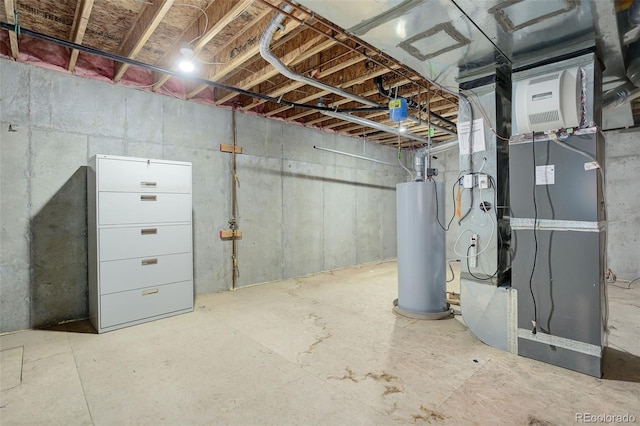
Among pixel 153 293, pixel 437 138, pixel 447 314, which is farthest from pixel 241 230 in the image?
pixel 437 138

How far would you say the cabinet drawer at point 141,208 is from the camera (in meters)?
2.83

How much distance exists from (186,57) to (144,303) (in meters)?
2.37

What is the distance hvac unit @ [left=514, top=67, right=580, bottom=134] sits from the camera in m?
2.06

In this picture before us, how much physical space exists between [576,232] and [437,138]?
4.94 metres

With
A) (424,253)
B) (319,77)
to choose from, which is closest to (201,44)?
(319,77)

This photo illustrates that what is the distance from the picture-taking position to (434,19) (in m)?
1.84

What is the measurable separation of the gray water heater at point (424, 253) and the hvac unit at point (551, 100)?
116 cm

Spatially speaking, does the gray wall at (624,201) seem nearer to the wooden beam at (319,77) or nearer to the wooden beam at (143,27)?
the wooden beam at (319,77)

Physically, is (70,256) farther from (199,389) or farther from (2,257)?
(199,389)

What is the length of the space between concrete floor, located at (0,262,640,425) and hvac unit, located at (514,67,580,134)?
1720 mm

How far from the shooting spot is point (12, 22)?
2562mm

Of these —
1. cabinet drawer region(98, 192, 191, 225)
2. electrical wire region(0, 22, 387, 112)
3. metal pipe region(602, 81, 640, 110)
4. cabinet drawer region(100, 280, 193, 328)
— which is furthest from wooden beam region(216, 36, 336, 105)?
metal pipe region(602, 81, 640, 110)

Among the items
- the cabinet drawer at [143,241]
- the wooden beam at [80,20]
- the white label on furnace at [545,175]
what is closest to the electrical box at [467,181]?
the white label on furnace at [545,175]

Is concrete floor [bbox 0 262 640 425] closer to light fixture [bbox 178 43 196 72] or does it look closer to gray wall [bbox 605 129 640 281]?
gray wall [bbox 605 129 640 281]
